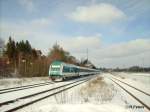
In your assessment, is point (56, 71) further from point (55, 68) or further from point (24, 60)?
point (24, 60)

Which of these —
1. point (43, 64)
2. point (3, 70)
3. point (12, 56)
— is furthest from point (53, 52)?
point (3, 70)

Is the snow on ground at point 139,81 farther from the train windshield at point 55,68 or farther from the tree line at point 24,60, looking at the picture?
the tree line at point 24,60

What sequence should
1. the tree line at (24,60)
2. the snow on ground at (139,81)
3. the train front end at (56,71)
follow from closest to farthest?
the snow on ground at (139,81) < the train front end at (56,71) < the tree line at (24,60)

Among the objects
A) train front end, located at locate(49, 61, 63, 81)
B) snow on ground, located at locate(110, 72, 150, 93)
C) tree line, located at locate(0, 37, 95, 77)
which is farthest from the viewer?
tree line, located at locate(0, 37, 95, 77)

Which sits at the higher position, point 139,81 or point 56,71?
point 56,71

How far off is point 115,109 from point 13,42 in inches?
3324

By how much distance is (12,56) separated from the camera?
292ft

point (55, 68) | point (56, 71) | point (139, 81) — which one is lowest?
point (139, 81)

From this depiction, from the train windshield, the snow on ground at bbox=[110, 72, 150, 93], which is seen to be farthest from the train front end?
the snow on ground at bbox=[110, 72, 150, 93]

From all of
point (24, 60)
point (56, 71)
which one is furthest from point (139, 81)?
point (24, 60)

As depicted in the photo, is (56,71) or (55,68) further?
(55,68)

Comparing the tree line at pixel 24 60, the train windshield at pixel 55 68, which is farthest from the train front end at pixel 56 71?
the tree line at pixel 24 60

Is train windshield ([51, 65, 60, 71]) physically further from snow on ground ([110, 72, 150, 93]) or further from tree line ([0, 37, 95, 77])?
tree line ([0, 37, 95, 77])

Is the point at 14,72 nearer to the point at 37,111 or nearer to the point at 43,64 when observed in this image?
the point at 43,64
